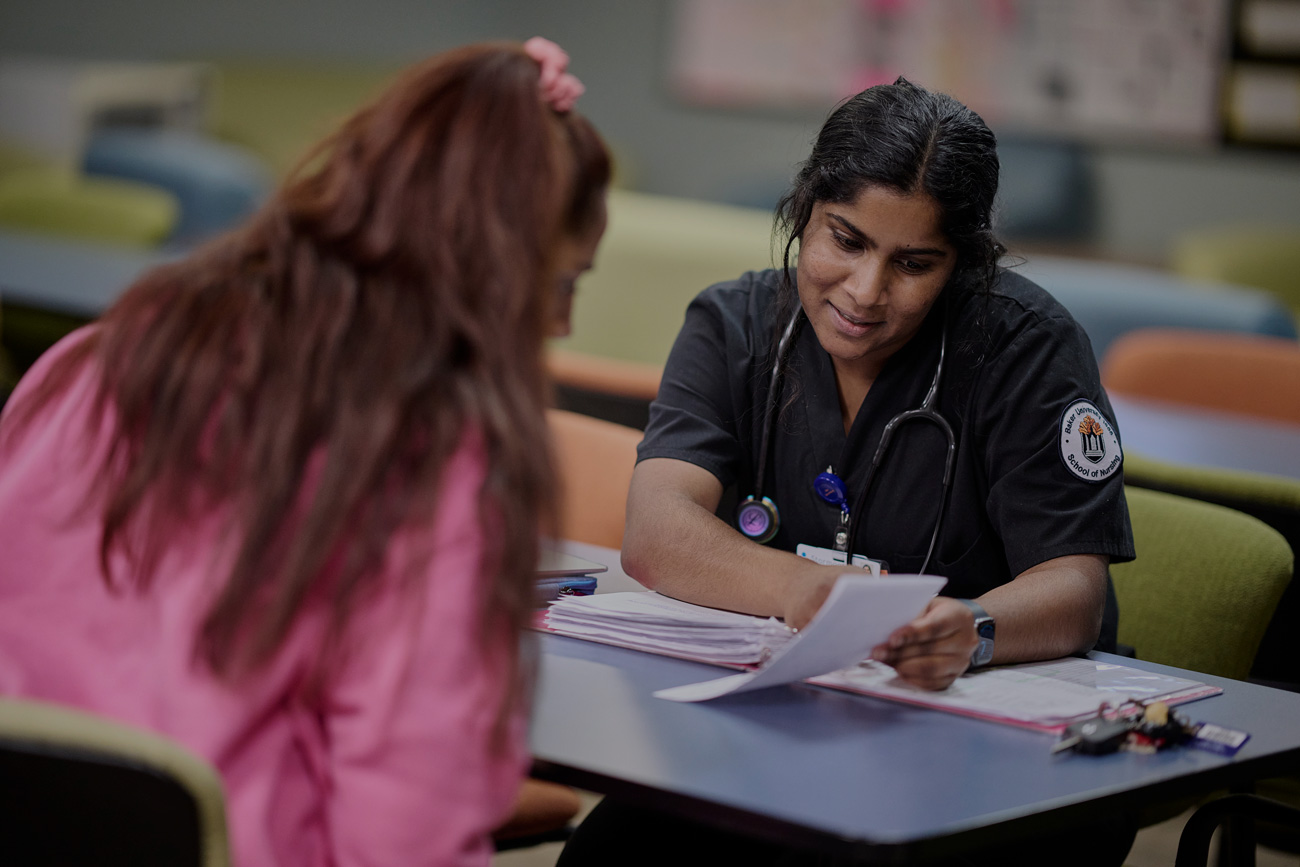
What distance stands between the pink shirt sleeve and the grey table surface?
0.28 feet

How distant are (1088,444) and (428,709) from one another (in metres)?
0.91

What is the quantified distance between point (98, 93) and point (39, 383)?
5422mm

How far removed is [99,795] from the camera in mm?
860

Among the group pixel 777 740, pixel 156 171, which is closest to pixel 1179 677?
pixel 777 740

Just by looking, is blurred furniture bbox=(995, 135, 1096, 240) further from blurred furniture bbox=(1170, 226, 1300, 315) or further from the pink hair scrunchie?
the pink hair scrunchie

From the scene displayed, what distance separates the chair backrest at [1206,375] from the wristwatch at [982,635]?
1.89 meters

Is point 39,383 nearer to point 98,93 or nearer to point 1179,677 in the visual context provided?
point 1179,677

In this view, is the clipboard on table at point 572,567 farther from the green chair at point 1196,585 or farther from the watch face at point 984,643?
the green chair at point 1196,585

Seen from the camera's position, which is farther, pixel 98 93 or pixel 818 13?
pixel 818 13

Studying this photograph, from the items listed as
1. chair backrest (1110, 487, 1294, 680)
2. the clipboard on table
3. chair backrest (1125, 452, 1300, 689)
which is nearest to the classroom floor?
chair backrest (1125, 452, 1300, 689)

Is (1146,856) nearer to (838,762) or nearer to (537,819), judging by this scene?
(537,819)

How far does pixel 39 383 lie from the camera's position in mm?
1082

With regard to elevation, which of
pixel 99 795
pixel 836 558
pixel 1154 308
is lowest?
pixel 1154 308

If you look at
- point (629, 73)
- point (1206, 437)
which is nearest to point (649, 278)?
point (1206, 437)
